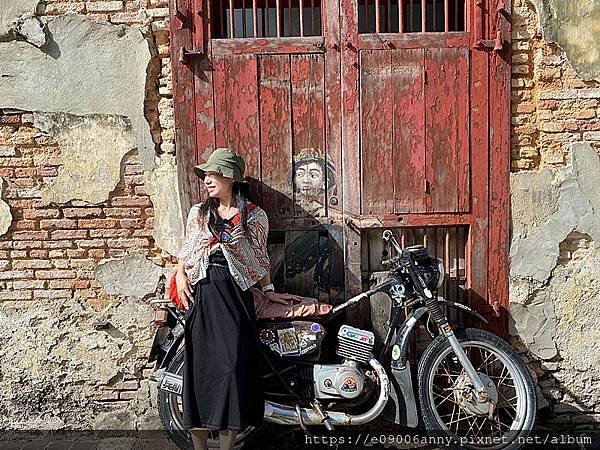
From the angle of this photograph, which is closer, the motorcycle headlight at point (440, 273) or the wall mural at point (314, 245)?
the motorcycle headlight at point (440, 273)

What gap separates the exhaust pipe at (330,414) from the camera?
13.6 ft

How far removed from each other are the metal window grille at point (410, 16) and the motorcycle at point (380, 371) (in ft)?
4.79

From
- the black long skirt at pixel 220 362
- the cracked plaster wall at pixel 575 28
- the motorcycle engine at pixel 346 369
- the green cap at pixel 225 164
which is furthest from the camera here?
the cracked plaster wall at pixel 575 28

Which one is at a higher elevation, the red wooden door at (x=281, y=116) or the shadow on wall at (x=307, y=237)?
the red wooden door at (x=281, y=116)

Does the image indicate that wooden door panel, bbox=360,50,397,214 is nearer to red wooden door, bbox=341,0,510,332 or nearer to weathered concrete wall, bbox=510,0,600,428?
red wooden door, bbox=341,0,510,332

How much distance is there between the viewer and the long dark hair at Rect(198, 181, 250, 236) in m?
4.10

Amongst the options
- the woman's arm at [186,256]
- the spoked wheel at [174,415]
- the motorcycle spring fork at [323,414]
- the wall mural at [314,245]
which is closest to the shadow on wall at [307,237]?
the wall mural at [314,245]

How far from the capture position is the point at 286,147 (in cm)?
445

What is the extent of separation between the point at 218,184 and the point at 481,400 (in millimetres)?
2010

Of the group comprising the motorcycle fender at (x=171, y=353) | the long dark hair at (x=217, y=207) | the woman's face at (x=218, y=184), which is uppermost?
the woman's face at (x=218, y=184)

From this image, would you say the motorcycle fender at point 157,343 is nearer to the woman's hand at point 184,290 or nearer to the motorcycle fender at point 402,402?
the woman's hand at point 184,290

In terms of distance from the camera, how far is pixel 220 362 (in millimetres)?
3910

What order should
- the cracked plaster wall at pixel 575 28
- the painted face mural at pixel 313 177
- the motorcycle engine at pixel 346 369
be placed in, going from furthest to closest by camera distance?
1. the painted face mural at pixel 313 177
2. the cracked plaster wall at pixel 575 28
3. the motorcycle engine at pixel 346 369

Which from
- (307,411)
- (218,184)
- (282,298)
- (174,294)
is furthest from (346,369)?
(218,184)
